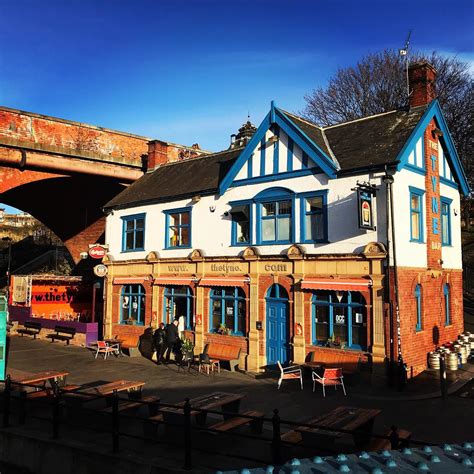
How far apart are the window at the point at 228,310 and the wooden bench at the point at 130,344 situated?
3.83m

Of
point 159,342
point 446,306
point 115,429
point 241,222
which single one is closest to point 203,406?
point 115,429

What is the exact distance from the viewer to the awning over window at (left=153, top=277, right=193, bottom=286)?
1888cm

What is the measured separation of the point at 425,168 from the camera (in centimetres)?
1588

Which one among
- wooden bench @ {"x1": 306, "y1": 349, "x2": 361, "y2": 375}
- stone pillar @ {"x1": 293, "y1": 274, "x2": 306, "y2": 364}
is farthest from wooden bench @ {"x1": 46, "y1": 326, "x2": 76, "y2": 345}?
wooden bench @ {"x1": 306, "y1": 349, "x2": 361, "y2": 375}

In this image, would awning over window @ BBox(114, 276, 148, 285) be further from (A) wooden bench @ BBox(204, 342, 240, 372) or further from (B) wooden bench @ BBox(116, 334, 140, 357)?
(A) wooden bench @ BBox(204, 342, 240, 372)

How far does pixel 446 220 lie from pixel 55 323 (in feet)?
62.2

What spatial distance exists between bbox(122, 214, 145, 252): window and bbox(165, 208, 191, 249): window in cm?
170

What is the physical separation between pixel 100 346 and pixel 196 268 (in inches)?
205

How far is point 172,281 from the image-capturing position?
19359 millimetres

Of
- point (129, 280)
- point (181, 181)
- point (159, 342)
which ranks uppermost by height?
point (181, 181)

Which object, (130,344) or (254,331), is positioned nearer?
(254,331)

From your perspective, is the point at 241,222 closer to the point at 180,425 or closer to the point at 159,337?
the point at 159,337

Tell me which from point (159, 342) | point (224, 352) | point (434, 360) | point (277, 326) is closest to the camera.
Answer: point (434, 360)

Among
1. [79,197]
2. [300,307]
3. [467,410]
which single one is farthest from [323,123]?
[467,410]
